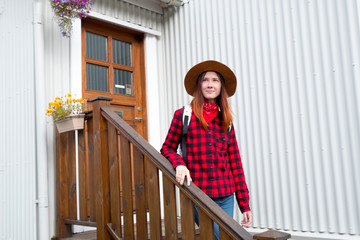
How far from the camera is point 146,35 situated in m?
4.93

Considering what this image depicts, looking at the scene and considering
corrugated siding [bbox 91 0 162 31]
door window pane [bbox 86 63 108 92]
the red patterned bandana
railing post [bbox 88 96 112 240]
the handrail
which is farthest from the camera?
corrugated siding [bbox 91 0 162 31]

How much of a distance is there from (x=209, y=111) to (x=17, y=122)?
2195mm

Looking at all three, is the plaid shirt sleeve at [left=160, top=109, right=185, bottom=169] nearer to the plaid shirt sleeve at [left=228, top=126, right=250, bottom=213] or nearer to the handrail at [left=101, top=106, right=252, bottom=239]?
the handrail at [left=101, top=106, right=252, bottom=239]

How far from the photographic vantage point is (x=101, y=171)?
2.73 m

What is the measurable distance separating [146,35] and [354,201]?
3339 millimetres

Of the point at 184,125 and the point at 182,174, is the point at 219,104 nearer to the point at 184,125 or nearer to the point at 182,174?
the point at 184,125

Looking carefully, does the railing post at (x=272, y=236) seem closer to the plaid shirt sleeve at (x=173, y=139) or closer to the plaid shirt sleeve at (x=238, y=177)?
the plaid shirt sleeve at (x=238, y=177)

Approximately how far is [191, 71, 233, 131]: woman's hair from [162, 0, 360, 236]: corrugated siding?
1721 mm

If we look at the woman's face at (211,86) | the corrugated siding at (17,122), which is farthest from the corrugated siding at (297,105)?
the corrugated siding at (17,122)

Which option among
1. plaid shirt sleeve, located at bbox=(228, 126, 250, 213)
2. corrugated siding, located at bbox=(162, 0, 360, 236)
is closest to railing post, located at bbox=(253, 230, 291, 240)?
plaid shirt sleeve, located at bbox=(228, 126, 250, 213)

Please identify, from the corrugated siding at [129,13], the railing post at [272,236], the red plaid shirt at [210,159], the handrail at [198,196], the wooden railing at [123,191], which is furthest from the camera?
the corrugated siding at [129,13]

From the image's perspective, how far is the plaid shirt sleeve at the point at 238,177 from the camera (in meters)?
2.13

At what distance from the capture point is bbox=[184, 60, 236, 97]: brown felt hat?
→ 2166 mm

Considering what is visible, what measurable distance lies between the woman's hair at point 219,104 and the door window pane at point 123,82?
2575 millimetres
